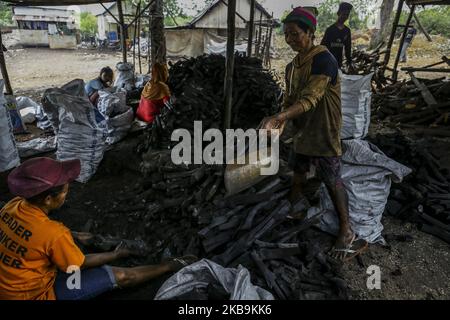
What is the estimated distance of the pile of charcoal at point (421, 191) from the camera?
13.0 ft

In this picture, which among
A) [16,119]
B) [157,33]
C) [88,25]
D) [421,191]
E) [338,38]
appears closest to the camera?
[421,191]

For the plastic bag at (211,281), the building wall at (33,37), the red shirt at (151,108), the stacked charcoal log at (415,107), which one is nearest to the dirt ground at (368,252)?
the plastic bag at (211,281)

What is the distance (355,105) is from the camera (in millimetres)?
4816

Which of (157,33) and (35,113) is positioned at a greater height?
(157,33)

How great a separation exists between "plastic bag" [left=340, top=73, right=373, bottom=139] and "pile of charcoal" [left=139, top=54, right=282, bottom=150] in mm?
1268

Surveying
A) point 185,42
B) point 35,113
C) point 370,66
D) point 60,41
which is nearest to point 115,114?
point 35,113

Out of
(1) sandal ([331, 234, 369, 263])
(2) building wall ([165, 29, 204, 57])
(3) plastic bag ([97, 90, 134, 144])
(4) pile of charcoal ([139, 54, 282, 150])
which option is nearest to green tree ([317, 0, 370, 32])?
(2) building wall ([165, 29, 204, 57])

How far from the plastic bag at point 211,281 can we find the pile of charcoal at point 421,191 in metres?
2.56

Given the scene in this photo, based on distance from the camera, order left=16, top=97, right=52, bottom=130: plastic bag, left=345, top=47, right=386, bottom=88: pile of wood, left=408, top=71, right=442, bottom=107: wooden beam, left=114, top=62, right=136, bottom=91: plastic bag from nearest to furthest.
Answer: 1. left=16, top=97, right=52, bottom=130: plastic bag
2. left=408, top=71, right=442, bottom=107: wooden beam
3. left=114, top=62, right=136, bottom=91: plastic bag
4. left=345, top=47, right=386, bottom=88: pile of wood

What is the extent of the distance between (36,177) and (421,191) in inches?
174

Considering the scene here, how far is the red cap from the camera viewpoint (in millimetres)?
2080

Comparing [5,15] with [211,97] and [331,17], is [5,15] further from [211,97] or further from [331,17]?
[211,97]

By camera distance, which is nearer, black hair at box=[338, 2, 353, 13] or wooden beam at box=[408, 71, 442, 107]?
black hair at box=[338, 2, 353, 13]

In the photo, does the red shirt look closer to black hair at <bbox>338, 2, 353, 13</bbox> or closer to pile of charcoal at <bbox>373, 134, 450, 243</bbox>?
pile of charcoal at <bbox>373, 134, 450, 243</bbox>
